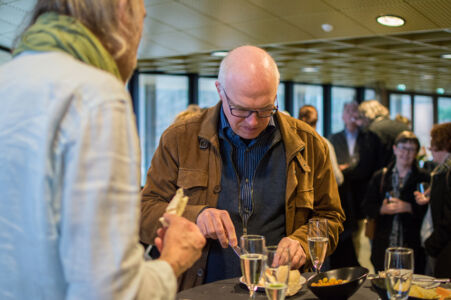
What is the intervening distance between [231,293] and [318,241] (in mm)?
359

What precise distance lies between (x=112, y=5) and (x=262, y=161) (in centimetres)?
124

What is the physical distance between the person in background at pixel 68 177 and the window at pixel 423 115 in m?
16.7

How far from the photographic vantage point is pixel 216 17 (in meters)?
5.20

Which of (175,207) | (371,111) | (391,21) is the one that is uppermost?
(391,21)

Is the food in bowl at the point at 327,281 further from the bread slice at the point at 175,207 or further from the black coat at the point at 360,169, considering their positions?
the black coat at the point at 360,169

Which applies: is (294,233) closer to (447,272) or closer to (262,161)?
(262,161)

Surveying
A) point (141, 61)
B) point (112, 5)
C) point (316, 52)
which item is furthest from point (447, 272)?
point (141, 61)

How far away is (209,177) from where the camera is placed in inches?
81.4

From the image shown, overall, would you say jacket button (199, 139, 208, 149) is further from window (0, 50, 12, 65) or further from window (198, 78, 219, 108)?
window (198, 78, 219, 108)

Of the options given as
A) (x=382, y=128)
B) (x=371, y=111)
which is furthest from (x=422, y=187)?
(x=371, y=111)

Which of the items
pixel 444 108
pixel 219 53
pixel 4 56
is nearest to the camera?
pixel 4 56

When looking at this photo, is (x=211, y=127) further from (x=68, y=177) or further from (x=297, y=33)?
(x=297, y=33)

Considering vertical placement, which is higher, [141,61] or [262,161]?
[141,61]

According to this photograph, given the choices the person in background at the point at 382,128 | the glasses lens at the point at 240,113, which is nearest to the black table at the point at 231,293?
the glasses lens at the point at 240,113
